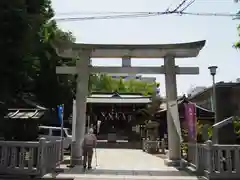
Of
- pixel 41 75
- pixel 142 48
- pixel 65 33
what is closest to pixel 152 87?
pixel 65 33

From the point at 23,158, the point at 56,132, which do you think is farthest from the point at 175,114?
the point at 56,132

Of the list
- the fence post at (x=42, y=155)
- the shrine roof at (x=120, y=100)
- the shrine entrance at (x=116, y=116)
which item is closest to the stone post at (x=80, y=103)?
the fence post at (x=42, y=155)

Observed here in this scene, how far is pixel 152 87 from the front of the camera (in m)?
62.5

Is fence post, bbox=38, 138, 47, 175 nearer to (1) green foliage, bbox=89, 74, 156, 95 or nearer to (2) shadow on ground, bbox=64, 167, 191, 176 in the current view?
(2) shadow on ground, bbox=64, 167, 191, 176

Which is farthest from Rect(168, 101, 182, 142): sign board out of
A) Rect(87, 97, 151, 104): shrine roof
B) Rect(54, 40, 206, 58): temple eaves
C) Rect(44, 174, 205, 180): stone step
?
Rect(87, 97, 151, 104): shrine roof

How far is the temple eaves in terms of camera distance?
49.4 ft

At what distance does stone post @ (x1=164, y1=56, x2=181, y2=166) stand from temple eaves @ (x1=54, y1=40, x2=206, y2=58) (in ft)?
1.72

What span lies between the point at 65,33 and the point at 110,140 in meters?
11.9

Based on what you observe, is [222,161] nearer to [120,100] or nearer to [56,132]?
[56,132]

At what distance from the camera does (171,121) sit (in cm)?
1501

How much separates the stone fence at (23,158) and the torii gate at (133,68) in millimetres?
3616

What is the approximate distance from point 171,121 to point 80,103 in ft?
13.6

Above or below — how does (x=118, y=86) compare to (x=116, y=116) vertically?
above

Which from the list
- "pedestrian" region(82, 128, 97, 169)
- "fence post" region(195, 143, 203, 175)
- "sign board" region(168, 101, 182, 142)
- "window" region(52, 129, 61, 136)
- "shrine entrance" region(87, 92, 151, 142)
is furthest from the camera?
"shrine entrance" region(87, 92, 151, 142)
